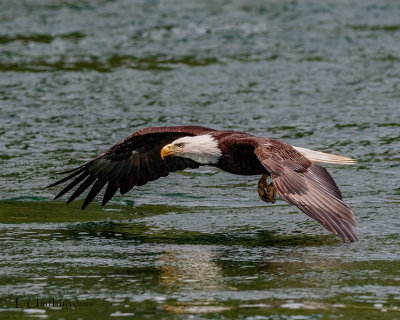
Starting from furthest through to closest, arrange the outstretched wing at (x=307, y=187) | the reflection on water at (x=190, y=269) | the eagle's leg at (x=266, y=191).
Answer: the eagle's leg at (x=266, y=191) → the outstretched wing at (x=307, y=187) → the reflection on water at (x=190, y=269)

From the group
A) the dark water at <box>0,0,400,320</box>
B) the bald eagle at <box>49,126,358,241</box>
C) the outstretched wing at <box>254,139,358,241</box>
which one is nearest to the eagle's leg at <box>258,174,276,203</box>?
the bald eagle at <box>49,126,358,241</box>

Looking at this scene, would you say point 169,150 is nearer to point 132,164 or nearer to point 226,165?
point 226,165

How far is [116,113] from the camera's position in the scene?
36.6 ft

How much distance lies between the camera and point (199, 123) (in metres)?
10.6

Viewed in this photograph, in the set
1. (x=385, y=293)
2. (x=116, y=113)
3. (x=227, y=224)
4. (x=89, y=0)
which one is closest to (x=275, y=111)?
(x=116, y=113)

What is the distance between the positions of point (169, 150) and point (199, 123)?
9.75 ft

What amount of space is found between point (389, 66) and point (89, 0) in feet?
20.4

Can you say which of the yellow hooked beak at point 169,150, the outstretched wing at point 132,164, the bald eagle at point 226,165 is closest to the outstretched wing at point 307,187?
the bald eagle at point 226,165

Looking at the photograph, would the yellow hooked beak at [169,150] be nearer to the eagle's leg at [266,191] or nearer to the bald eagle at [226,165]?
the bald eagle at [226,165]

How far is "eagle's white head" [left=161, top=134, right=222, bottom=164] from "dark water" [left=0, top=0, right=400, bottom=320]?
1.42 ft

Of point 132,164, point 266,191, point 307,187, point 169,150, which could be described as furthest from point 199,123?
point 307,187

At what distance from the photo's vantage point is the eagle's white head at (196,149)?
24.9ft

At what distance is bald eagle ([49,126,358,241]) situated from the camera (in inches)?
251

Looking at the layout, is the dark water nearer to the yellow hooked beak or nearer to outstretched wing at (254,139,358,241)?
outstretched wing at (254,139,358,241)
